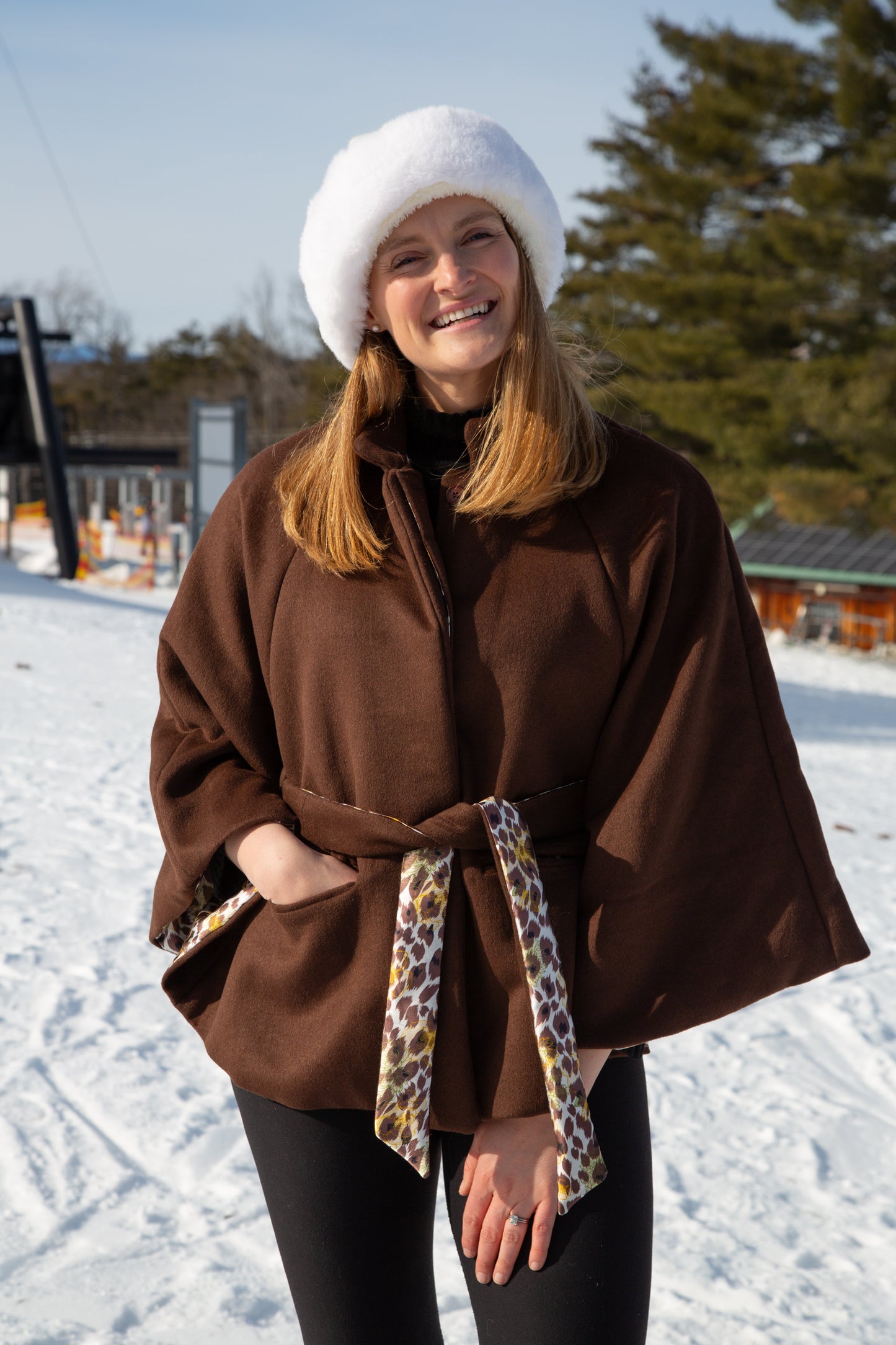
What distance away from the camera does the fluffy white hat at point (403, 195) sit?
1468 mm

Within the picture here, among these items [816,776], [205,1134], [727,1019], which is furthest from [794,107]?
[205,1134]

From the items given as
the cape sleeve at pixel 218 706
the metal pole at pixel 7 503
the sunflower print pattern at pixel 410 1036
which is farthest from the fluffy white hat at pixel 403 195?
the metal pole at pixel 7 503

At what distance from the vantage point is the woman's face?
56.7 inches

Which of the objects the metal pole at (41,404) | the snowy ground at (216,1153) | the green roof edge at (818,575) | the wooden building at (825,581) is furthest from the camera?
the wooden building at (825,581)

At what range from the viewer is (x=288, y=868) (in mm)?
1378

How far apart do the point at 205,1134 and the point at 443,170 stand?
217cm

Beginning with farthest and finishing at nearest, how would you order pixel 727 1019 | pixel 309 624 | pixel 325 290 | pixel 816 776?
1. pixel 816 776
2. pixel 727 1019
3. pixel 325 290
4. pixel 309 624

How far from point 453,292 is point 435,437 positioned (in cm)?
18

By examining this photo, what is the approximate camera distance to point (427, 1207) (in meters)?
1.42

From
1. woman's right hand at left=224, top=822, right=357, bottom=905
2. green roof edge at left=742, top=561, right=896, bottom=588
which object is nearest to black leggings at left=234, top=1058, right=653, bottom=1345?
woman's right hand at left=224, top=822, right=357, bottom=905

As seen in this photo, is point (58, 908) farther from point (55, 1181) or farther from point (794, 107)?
point (794, 107)

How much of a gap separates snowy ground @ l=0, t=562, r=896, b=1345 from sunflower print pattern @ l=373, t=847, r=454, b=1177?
286 millimetres

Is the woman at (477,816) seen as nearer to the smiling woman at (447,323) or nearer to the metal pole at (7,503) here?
the smiling woman at (447,323)

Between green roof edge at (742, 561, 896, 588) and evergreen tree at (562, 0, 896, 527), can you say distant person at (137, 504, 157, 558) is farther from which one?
green roof edge at (742, 561, 896, 588)
